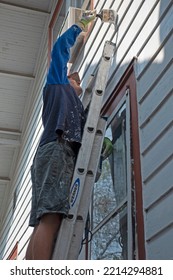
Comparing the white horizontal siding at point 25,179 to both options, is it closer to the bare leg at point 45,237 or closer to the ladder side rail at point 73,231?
the ladder side rail at point 73,231

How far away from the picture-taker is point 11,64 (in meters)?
7.78

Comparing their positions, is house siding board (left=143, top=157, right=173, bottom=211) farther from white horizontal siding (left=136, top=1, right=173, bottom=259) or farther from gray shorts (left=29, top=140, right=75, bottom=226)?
gray shorts (left=29, top=140, right=75, bottom=226)

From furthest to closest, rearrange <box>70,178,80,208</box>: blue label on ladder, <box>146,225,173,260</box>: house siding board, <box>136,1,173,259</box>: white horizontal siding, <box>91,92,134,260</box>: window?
<box>91,92,134,260</box>: window → <box>70,178,80,208</box>: blue label on ladder → <box>136,1,173,259</box>: white horizontal siding → <box>146,225,173,260</box>: house siding board

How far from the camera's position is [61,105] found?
303 centimetres

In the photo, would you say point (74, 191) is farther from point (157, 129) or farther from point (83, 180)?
point (157, 129)

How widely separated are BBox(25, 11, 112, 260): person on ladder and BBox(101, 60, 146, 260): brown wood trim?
26 cm

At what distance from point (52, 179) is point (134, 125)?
0.61 metres

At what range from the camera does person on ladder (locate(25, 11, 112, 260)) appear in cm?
246

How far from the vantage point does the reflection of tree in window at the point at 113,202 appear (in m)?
2.86

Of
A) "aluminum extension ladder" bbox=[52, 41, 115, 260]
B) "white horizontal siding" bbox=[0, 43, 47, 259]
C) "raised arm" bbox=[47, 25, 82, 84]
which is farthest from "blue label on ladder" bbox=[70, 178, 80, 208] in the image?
"white horizontal siding" bbox=[0, 43, 47, 259]

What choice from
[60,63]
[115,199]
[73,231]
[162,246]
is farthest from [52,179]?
[60,63]
